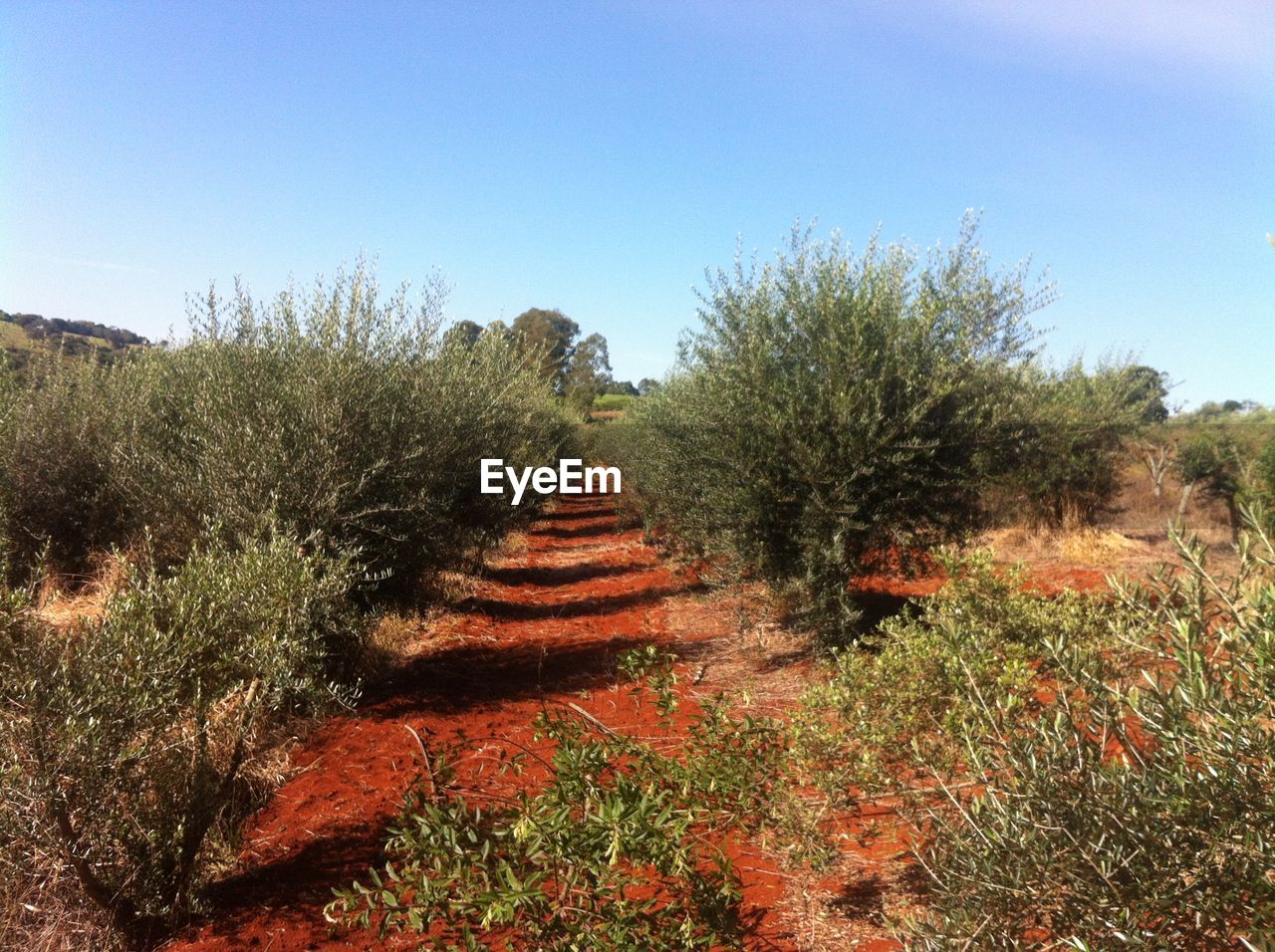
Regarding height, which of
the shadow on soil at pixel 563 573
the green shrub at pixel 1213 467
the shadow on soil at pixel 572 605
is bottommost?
the shadow on soil at pixel 572 605

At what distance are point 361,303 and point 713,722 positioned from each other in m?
7.01

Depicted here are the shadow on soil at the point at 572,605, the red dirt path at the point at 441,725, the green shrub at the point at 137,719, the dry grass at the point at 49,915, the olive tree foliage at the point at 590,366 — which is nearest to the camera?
the green shrub at the point at 137,719

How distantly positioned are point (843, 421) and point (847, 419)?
0.16 feet

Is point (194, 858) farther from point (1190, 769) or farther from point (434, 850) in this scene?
point (1190, 769)

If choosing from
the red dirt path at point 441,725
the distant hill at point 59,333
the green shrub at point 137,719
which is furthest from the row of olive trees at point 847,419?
the distant hill at point 59,333

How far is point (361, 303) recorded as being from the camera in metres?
8.39

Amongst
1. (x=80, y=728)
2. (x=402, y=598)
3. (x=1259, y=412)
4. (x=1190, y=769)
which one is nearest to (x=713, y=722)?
(x=1190, y=769)

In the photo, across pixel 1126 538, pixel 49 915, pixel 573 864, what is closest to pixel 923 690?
pixel 573 864

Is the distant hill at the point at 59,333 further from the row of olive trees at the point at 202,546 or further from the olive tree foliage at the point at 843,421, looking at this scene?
the olive tree foliage at the point at 843,421

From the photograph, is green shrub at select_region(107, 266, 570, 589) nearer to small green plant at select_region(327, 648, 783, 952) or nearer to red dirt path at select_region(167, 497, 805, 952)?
A: red dirt path at select_region(167, 497, 805, 952)

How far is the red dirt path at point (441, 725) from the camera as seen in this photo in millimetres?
3979

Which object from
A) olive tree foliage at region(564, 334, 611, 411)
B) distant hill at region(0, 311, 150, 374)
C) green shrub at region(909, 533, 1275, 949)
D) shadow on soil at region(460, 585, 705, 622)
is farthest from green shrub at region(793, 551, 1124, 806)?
olive tree foliage at region(564, 334, 611, 411)

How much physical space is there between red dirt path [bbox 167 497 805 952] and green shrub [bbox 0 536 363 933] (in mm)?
409

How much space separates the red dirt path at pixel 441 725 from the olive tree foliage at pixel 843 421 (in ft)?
7.68
